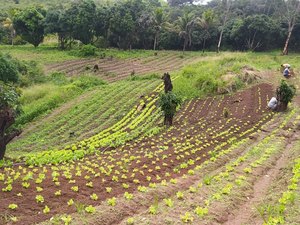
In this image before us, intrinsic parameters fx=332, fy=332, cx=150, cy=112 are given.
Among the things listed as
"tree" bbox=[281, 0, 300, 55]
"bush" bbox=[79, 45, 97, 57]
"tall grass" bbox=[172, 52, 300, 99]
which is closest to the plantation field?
"tall grass" bbox=[172, 52, 300, 99]

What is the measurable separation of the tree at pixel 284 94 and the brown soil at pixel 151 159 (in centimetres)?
142

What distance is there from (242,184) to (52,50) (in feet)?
168

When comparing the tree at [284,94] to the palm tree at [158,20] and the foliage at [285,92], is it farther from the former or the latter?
the palm tree at [158,20]

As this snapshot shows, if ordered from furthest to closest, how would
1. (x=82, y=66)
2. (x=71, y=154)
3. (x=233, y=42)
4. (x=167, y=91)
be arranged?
(x=233, y=42)
(x=82, y=66)
(x=167, y=91)
(x=71, y=154)

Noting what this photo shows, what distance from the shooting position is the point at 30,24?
5781 cm

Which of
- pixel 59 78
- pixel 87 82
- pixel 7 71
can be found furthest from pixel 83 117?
pixel 59 78

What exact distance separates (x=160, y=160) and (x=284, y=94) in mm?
13767

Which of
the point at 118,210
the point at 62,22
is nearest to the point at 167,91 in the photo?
the point at 118,210

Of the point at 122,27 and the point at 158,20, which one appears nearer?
the point at 122,27

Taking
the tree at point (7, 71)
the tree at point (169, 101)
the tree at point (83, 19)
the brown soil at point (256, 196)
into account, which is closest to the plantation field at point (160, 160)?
the brown soil at point (256, 196)

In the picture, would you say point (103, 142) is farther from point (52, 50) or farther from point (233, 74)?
point (52, 50)

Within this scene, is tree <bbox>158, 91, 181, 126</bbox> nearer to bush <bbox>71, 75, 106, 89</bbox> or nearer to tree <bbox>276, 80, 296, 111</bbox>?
tree <bbox>276, 80, 296, 111</bbox>

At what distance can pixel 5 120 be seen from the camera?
1616 cm

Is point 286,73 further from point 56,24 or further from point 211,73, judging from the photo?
point 56,24
